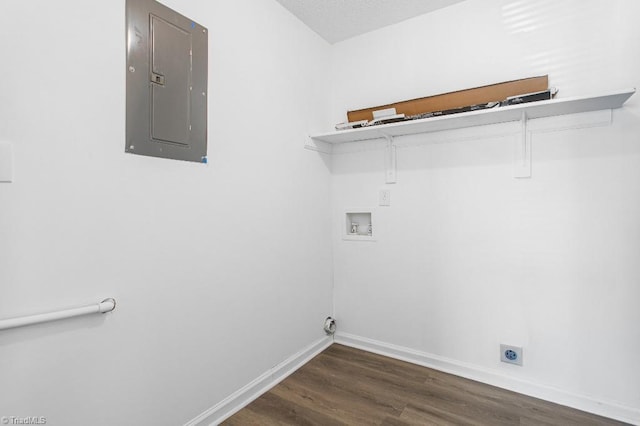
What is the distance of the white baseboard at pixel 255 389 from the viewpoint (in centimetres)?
165

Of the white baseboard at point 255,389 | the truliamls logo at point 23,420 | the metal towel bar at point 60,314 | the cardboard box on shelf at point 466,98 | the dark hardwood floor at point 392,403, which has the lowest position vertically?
the dark hardwood floor at point 392,403

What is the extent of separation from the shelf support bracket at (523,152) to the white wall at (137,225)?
148 centimetres

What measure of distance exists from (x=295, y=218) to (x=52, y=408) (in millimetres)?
1576

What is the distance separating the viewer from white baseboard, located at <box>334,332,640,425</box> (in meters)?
1.69

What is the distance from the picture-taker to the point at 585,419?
5.50 feet

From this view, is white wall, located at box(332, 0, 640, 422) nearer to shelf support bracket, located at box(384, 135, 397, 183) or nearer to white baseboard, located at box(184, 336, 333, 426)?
shelf support bracket, located at box(384, 135, 397, 183)

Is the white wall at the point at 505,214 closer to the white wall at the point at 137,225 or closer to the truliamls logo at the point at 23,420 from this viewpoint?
the white wall at the point at 137,225

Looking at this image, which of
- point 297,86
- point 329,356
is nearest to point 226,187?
point 297,86

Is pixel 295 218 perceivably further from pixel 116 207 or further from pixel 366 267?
pixel 116 207

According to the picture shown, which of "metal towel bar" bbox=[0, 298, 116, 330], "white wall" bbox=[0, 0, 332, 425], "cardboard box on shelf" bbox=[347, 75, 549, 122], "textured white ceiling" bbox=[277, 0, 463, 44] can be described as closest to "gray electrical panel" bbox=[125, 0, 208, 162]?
"white wall" bbox=[0, 0, 332, 425]

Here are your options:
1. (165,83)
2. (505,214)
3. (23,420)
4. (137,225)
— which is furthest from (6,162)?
(505,214)

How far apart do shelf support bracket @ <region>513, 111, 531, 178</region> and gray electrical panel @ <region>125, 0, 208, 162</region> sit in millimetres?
1888

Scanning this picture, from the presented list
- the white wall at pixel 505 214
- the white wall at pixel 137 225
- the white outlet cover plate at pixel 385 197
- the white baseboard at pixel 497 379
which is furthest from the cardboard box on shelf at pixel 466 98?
the white baseboard at pixel 497 379

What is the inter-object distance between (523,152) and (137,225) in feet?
7.20
